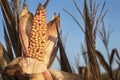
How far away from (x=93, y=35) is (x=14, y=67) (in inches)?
15.7

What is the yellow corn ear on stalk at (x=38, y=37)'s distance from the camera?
61.7 inches

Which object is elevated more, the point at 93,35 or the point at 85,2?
the point at 85,2

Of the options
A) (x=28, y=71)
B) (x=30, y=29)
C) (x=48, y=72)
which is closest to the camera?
(x=28, y=71)

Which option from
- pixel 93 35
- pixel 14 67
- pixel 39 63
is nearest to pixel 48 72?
pixel 39 63

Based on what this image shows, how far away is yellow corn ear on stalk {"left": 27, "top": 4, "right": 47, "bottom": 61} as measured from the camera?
1566mm

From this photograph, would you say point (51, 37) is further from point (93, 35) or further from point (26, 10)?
point (93, 35)

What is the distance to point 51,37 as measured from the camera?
1.79 m

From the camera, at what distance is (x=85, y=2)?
158 centimetres

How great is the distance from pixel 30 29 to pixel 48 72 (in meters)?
0.29

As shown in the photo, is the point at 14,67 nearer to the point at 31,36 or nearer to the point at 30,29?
the point at 31,36

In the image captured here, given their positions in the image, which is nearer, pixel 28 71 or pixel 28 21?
pixel 28 71

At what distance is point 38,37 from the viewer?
5.24 ft

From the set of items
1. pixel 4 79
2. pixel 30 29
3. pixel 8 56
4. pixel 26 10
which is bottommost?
pixel 4 79

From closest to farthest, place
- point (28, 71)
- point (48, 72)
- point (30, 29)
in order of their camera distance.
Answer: point (28, 71) → point (48, 72) → point (30, 29)
